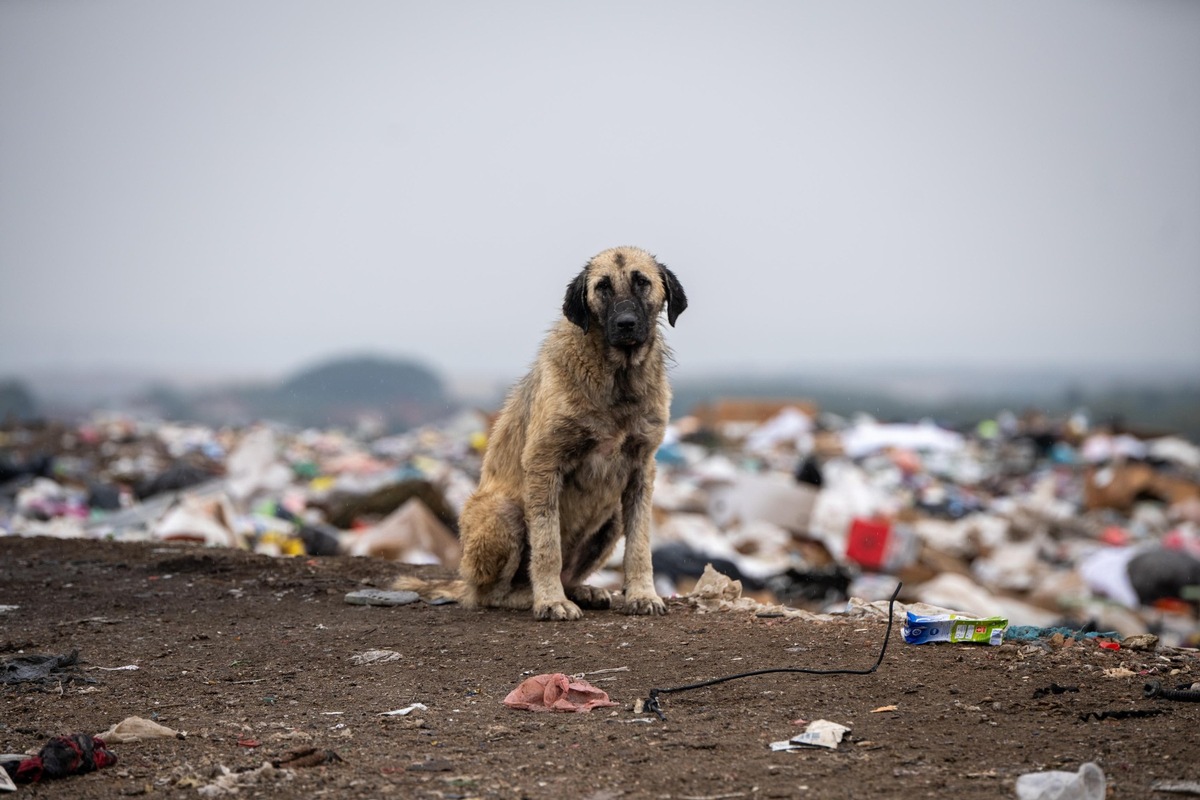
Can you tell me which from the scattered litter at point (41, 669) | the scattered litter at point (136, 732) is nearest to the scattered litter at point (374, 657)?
the scattered litter at point (41, 669)

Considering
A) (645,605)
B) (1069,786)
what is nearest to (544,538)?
(645,605)

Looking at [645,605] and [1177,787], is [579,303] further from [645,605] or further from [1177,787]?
[1177,787]

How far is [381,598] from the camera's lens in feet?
18.7

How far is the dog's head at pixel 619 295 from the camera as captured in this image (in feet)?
16.5

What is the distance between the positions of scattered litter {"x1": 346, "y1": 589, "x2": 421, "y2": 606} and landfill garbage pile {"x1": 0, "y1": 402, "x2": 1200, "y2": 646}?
2.32 m

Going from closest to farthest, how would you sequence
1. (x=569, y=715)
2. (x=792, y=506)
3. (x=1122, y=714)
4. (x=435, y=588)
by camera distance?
(x=1122, y=714) < (x=569, y=715) < (x=435, y=588) < (x=792, y=506)

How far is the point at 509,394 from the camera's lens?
19.5ft

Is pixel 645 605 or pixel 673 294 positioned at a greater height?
pixel 673 294

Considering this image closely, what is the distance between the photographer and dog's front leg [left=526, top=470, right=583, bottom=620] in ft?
17.1

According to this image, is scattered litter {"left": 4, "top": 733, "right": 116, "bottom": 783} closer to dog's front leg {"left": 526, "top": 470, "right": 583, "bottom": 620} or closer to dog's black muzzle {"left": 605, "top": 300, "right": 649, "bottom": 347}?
dog's front leg {"left": 526, "top": 470, "right": 583, "bottom": 620}

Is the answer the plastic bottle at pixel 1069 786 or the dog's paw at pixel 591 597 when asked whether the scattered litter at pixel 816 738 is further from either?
the dog's paw at pixel 591 597

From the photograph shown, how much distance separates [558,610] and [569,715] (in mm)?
1538

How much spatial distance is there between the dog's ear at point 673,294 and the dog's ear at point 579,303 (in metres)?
0.37

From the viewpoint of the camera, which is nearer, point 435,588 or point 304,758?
point 304,758
